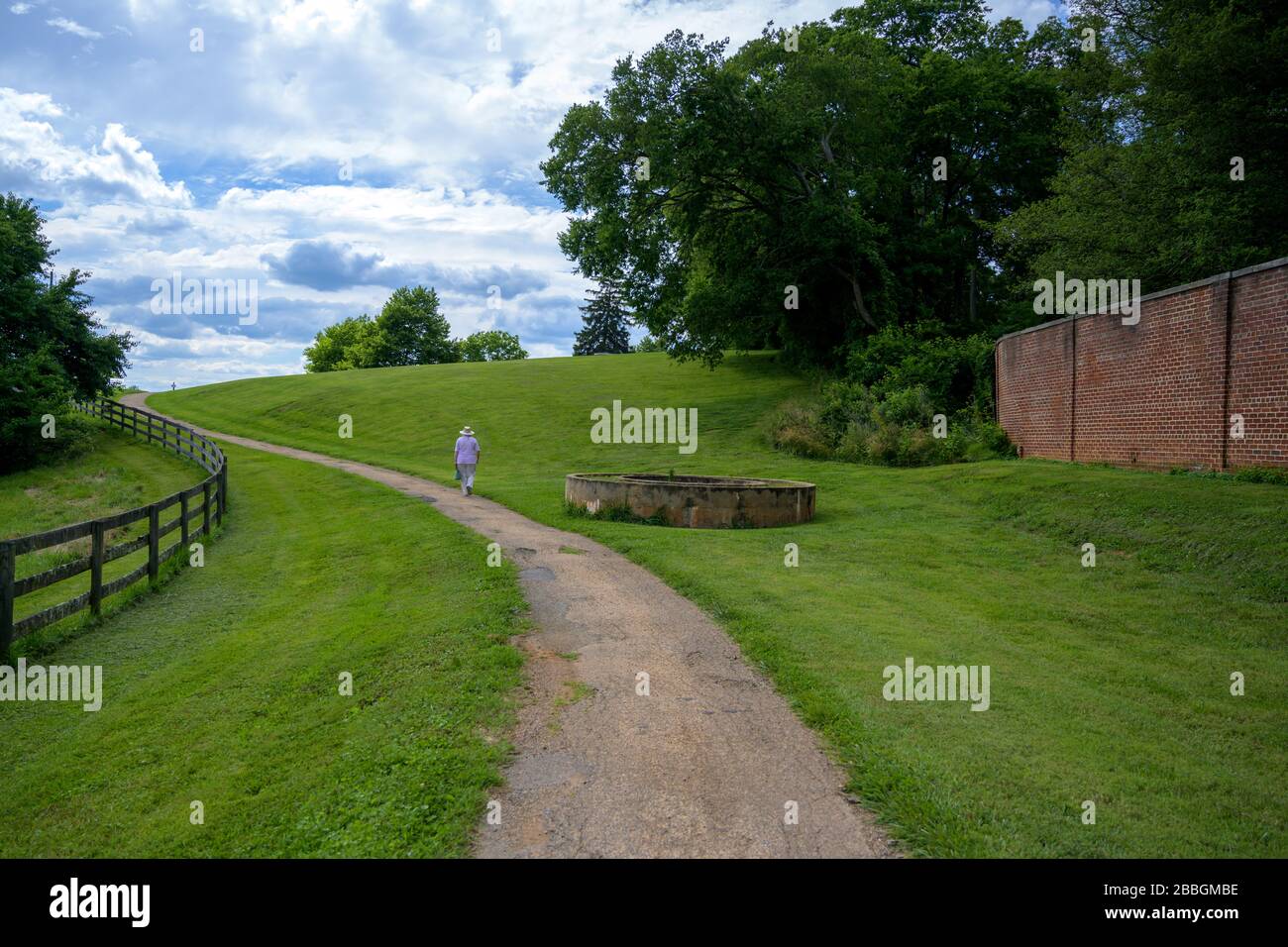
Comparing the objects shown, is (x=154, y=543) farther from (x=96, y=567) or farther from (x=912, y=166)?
(x=912, y=166)

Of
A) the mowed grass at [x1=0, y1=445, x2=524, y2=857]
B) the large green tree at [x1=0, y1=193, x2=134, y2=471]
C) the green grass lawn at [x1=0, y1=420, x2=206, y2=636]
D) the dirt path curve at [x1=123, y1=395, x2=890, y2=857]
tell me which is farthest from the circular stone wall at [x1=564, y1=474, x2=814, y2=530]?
the large green tree at [x1=0, y1=193, x2=134, y2=471]

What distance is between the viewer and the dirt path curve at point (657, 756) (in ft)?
14.7

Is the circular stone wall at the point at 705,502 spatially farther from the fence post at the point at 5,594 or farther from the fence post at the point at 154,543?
the fence post at the point at 5,594

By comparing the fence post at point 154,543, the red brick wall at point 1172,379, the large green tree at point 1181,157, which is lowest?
the fence post at point 154,543

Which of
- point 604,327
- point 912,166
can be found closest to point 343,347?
point 604,327

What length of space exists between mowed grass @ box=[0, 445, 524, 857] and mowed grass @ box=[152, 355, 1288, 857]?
2.74 meters

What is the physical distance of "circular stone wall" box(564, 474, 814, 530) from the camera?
52.4 ft

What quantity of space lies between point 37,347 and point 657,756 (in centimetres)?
4457

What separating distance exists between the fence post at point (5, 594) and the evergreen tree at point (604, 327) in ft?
302

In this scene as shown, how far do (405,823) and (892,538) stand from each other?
1176 cm

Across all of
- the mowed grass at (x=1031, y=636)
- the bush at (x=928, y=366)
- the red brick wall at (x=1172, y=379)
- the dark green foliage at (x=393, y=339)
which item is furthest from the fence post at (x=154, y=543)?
the dark green foliage at (x=393, y=339)

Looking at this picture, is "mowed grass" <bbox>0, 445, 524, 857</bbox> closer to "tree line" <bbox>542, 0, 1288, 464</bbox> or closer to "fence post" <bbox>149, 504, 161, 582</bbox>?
"fence post" <bbox>149, 504, 161, 582</bbox>

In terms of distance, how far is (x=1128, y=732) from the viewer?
626 cm
